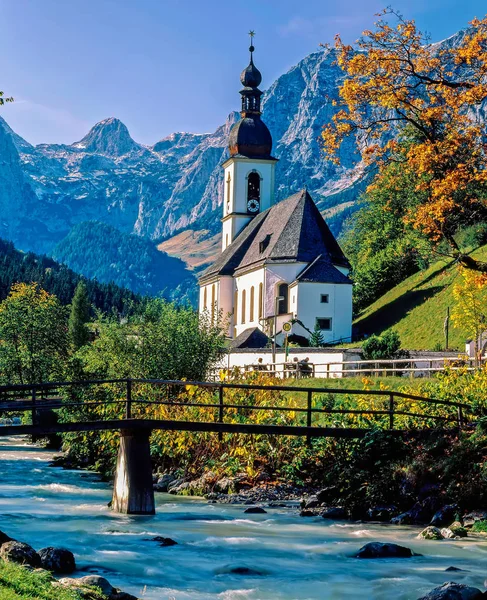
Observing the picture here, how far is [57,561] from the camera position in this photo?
48.8 feet

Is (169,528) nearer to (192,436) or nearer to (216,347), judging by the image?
(192,436)

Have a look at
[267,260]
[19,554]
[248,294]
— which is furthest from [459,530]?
[248,294]

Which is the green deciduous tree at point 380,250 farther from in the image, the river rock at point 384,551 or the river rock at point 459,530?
the river rock at point 384,551

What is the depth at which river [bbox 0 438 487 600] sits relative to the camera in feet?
48.1

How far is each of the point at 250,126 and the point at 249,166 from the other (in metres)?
4.13

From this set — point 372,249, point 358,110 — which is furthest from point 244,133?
point 358,110

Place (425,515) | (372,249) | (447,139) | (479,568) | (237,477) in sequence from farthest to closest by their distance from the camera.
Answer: (372,249)
(237,477)
(447,139)
(425,515)
(479,568)

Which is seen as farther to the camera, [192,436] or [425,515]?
[192,436]

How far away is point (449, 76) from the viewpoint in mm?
25047

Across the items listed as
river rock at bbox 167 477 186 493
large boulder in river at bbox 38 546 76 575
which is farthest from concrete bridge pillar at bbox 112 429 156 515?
large boulder in river at bbox 38 546 76 575

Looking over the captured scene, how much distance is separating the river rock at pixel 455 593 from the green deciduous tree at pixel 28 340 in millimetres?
44995

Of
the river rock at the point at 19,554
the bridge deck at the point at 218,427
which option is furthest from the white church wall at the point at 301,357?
the river rock at the point at 19,554

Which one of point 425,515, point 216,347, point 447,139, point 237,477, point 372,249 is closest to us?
point 425,515

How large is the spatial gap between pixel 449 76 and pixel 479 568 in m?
14.1
